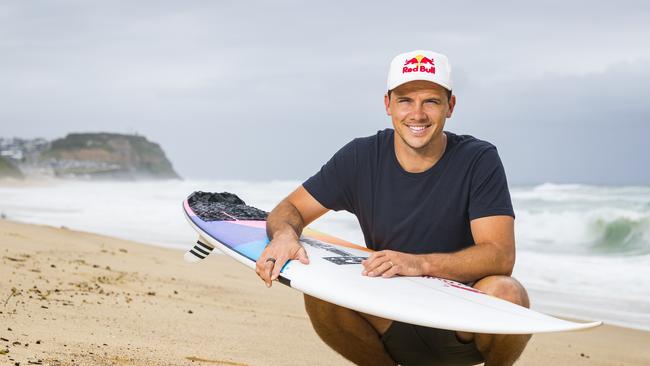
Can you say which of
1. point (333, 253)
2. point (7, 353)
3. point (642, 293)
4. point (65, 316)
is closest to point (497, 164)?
point (333, 253)

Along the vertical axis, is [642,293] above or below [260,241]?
below

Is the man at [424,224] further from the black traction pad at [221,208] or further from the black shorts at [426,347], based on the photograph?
the black traction pad at [221,208]

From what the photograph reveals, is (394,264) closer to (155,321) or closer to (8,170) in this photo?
(155,321)

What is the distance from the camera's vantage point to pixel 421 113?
247 cm

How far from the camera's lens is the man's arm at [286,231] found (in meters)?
2.45

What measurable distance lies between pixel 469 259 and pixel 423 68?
68 centimetres

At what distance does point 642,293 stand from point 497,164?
4470 millimetres

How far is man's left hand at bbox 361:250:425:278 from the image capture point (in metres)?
2.35

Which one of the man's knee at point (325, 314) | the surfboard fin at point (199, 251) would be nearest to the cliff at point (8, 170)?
the surfboard fin at point (199, 251)

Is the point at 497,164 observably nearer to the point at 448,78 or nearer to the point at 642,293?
the point at 448,78

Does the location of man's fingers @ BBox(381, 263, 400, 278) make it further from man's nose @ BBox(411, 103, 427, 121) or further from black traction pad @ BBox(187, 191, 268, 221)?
black traction pad @ BBox(187, 191, 268, 221)

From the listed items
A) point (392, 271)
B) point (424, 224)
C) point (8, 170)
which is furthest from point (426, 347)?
point (8, 170)

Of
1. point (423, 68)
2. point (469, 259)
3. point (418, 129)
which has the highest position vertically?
point (423, 68)

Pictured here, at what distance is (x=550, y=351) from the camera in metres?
4.01
